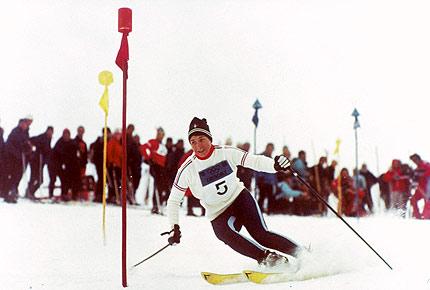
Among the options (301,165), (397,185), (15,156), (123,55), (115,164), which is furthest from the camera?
(15,156)

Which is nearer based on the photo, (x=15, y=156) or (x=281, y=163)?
(x=281, y=163)

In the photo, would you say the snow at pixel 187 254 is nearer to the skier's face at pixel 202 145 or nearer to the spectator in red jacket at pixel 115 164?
the spectator in red jacket at pixel 115 164

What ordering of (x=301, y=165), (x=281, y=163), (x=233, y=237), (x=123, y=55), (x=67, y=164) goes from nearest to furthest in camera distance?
(x=281, y=163), (x=233, y=237), (x=123, y=55), (x=301, y=165), (x=67, y=164)

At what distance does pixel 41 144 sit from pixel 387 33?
2.32 meters

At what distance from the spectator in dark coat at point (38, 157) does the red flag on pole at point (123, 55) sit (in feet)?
2.13

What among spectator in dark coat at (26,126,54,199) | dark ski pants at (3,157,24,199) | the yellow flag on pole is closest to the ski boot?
the yellow flag on pole

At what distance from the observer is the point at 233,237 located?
305 cm

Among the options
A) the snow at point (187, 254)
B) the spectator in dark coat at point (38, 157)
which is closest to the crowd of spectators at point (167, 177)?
the spectator in dark coat at point (38, 157)

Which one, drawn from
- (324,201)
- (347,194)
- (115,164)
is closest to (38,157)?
(115,164)

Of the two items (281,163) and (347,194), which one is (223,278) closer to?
(281,163)

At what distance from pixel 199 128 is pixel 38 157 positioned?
1.33 metres

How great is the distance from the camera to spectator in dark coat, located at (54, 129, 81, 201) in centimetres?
352

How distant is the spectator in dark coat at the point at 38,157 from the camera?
355cm

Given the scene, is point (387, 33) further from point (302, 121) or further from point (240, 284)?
point (240, 284)
